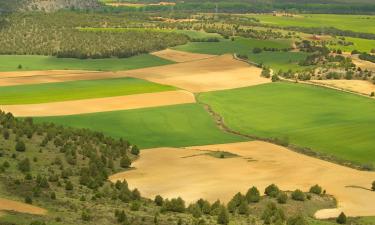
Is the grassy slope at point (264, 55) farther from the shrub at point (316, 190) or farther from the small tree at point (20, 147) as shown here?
the small tree at point (20, 147)

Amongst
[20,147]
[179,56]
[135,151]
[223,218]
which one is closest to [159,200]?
[223,218]

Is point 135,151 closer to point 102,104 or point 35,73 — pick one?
point 102,104

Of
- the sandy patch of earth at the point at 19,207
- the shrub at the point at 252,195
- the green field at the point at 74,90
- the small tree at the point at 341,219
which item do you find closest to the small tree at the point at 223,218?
the shrub at the point at 252,195

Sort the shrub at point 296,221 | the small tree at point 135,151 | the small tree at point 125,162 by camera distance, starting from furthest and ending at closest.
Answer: the small tree at point 135,151 → the small tree at point 125,162 → the shrub at point 296,221

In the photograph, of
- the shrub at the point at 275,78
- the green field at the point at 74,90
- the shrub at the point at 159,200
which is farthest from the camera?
the shrub at the point at 275,78

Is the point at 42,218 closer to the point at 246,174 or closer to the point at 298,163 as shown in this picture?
the point at 246,174

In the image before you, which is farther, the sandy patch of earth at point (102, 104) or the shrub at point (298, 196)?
the sandy patch of earth at point (102, 104)

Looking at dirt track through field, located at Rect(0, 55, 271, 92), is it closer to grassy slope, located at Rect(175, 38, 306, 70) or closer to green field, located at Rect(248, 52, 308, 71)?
green field, located at Rect(248, 52, 308, 71)
